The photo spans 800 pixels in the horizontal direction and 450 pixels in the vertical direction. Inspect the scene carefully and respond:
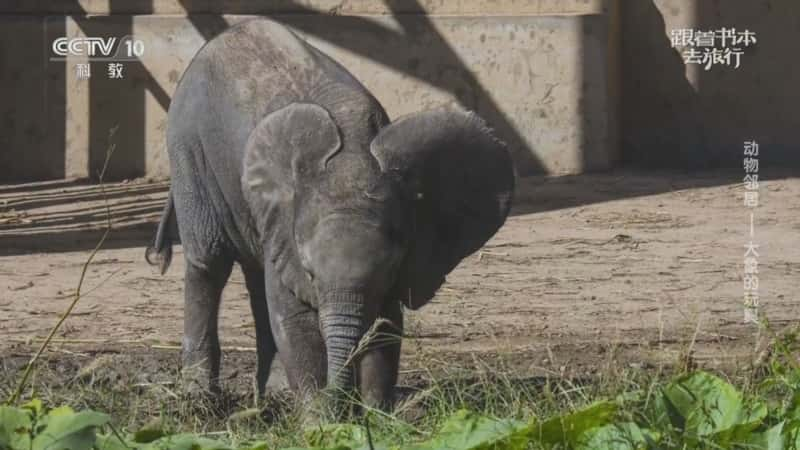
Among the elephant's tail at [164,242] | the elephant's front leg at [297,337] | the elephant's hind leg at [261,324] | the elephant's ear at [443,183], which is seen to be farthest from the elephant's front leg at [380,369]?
the elephant's tail at [164,242]

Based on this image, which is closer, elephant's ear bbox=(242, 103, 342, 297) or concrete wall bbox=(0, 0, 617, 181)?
elephant's ear bbox=(242, 103, 342, 297)

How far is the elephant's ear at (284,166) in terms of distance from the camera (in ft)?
17.3

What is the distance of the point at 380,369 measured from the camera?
523 cm

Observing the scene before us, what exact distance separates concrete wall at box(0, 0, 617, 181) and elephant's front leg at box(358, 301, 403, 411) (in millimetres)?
7242

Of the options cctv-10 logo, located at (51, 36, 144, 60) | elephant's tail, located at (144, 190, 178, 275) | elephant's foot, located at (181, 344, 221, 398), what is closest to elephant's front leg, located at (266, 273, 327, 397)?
elephant's foot, located at (181, 344, 221, 398)

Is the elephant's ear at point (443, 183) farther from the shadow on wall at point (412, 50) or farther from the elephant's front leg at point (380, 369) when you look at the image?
the shadow on wall at point (412, 50)

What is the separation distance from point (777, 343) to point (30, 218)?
25.3 feet

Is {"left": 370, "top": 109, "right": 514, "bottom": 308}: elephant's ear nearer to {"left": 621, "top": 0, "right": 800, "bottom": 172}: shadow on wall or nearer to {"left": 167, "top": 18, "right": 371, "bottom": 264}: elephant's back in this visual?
{"left": 167, "top": 18, "right": 371, "bottom": 264}: elephant's back

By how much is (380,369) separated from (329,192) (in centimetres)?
54

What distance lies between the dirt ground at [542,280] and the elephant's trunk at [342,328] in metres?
0.50

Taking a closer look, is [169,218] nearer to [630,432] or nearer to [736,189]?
[630,432]

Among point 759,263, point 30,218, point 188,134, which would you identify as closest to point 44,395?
point 188,134

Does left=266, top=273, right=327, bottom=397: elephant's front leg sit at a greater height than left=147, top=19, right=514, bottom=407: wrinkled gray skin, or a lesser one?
lesser

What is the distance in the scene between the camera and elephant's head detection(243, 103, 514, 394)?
200 inches
